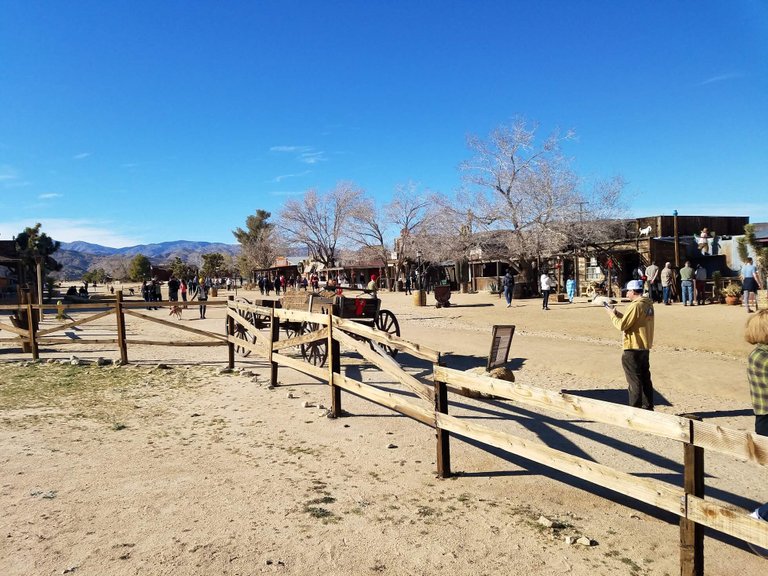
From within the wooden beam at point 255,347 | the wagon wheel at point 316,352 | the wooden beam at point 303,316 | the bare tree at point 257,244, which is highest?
the bare tree at point 257,244

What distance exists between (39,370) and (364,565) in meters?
9.77

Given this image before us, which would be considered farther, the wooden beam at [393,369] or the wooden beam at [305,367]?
the wooden beam at [305,367]

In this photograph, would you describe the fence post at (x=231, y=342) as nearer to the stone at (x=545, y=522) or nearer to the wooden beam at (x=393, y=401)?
the wooden beam at (x=393, y=401)

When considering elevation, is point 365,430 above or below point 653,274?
below

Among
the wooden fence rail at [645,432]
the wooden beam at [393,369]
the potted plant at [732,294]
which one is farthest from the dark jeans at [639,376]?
the potted plant at [732,294]

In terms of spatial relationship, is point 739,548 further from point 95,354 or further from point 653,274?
point 653,274

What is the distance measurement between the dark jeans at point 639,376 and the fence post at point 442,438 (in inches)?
116

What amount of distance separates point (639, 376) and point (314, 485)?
4132mm

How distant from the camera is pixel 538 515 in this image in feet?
13.3

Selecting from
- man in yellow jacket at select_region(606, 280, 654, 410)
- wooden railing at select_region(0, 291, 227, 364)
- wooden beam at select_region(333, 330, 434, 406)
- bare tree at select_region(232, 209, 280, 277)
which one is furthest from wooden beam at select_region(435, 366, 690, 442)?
bare tree at select_region(232, 209, 280, 277)

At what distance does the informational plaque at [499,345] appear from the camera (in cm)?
858

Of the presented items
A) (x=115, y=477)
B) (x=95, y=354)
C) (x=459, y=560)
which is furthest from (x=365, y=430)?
(x=95, y=354)

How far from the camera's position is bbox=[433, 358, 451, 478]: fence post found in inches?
186

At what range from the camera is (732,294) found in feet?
67.5
